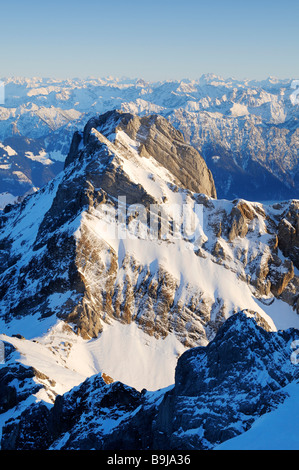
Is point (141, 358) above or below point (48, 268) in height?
below

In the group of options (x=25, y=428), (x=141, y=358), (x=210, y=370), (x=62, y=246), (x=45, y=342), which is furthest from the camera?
(x=62, y=246)

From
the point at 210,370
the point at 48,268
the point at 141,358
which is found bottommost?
the point at 141,358

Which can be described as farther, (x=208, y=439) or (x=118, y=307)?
(x=118, y=307)

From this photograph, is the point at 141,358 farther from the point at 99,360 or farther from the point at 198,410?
the point at 198,410
